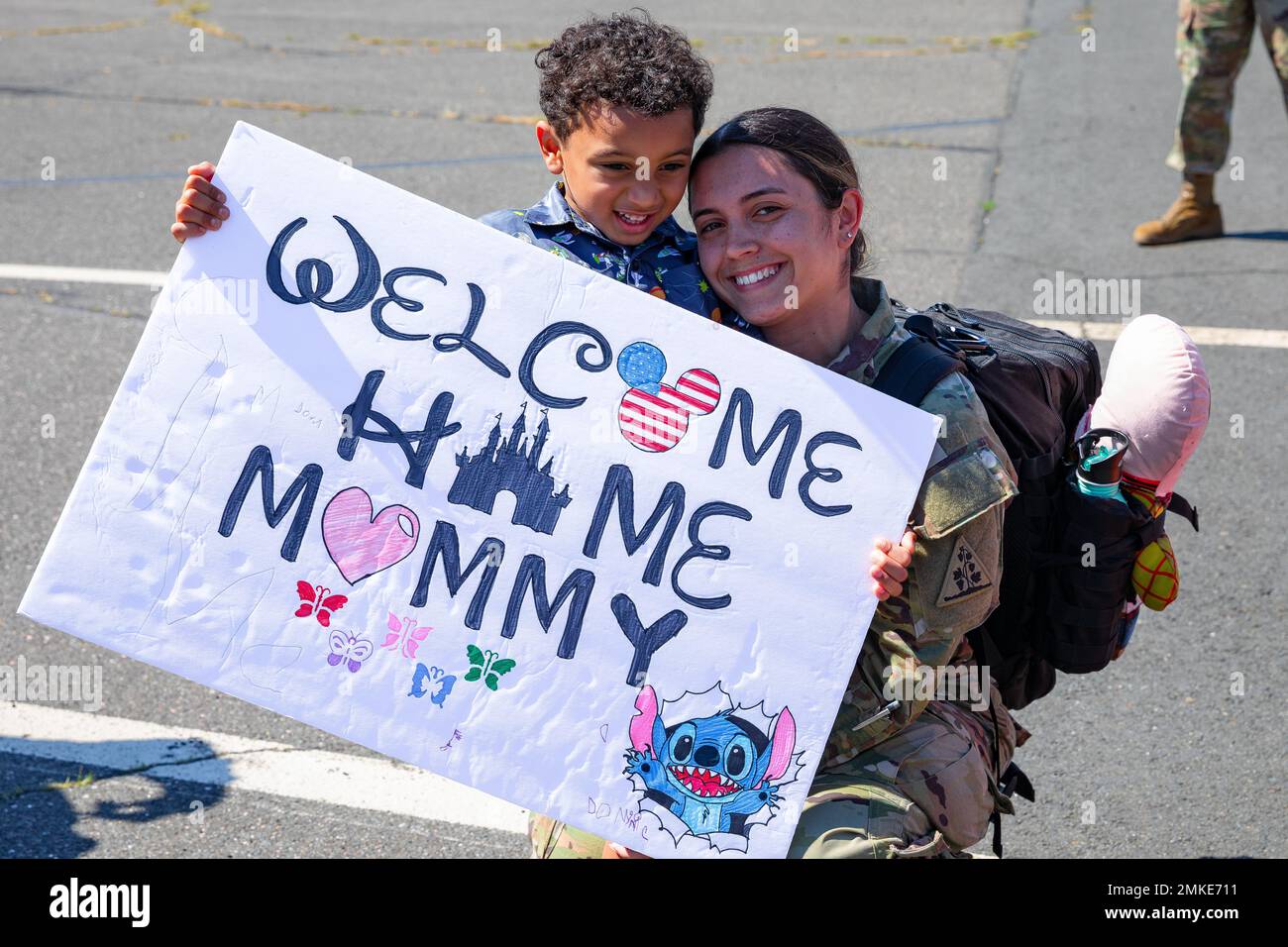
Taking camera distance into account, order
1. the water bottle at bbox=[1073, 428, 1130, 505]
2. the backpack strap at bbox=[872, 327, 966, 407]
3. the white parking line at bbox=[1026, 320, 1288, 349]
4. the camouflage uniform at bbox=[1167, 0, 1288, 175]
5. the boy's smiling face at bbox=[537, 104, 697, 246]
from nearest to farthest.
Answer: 1. the backpack strap at bbox=[872, 327, 966, 407]
2. the water bottle at bbox=[1073, 428, 1130, 505]
3. the boy's smiling face at bbox=[537, 104, 697, 246]
4. the white parking line at bbox=[1026, 320, 1288, 349]
5. the camouflage uniform at bbox=[1167, 0, 1288, 175]

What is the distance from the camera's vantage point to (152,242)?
6.92 meters

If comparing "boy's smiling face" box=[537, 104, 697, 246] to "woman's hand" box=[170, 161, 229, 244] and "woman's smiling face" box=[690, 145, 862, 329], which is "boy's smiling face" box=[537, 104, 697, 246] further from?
"woman's hand" box=[170, 161, 229, 244]

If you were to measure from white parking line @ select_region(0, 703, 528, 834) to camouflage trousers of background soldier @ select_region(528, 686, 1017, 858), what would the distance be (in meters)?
0.92

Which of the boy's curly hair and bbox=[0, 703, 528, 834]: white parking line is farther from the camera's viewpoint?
bbox=[0, 703, 528, 834]: white parking line

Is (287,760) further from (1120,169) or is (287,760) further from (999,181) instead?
(1120,169)

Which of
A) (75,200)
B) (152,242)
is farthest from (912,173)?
(75,200)

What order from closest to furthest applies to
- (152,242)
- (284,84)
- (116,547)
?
(116,547) < (152,242) < (284,84)

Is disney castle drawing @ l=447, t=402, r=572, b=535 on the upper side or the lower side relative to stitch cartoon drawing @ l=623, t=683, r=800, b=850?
upper

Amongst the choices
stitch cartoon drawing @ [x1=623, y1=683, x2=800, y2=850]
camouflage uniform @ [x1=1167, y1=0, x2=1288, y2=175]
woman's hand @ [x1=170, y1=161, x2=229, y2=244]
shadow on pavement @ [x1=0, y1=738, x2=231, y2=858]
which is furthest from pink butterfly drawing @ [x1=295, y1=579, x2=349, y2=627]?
camouflage uniform @ [x1=1167, y1=0, x2=1288, y2=175]

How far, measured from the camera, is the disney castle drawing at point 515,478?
7.57ft

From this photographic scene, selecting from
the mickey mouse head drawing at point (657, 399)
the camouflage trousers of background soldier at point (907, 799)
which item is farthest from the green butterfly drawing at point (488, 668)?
the mickey mouse head drawing at point (657, 399)

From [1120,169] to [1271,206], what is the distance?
855 millimetres

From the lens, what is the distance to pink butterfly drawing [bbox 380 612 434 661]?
2.28m

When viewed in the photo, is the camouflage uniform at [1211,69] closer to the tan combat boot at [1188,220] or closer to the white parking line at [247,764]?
the tan combat boot at [1188,220]
